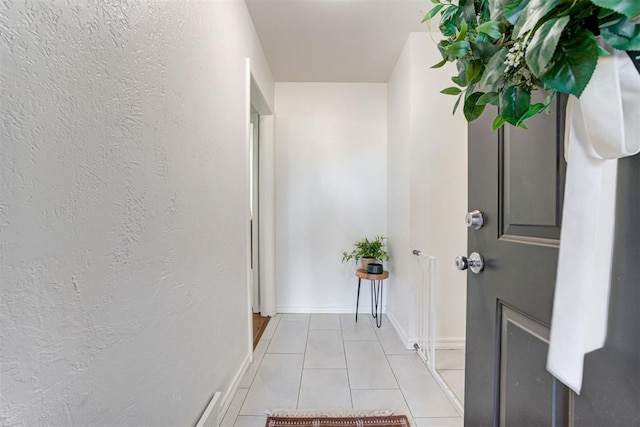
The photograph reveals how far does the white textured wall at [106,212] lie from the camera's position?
0.52 meters

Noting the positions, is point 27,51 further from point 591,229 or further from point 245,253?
point 245,253

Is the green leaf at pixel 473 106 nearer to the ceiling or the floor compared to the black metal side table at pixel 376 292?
nearer to the ceiling

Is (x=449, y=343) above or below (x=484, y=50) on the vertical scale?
below

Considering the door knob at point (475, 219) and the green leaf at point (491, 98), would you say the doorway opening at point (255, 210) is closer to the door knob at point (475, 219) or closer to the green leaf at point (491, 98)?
the door knob at point (475, 219)

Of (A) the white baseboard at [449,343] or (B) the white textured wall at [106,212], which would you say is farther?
(A) the white baseboard at [449,343]

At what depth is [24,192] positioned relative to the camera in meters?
0.52

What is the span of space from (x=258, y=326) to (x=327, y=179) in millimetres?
1595

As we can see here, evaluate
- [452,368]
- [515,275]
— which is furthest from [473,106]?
[452,368]

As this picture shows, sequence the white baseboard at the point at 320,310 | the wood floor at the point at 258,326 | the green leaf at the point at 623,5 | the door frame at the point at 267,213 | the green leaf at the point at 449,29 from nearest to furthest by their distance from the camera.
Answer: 1. the green leaf at the point at 623,5
2. the green leaf at the point at 449,29
3. the wood floor at the point at 258,326
4. the door frame at the point at 267,213
5. the white baseboard at the point at 320,310

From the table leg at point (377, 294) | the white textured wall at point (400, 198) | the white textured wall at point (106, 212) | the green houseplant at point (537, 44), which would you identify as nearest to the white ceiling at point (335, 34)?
the white textured wall at point (400, 198)

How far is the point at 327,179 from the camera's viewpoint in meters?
3.08

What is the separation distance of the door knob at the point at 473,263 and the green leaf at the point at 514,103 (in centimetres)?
49

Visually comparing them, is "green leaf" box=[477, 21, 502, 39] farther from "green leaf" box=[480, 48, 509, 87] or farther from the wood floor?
the wood floor

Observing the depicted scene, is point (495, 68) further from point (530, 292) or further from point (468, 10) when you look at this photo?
point (530, 292)
